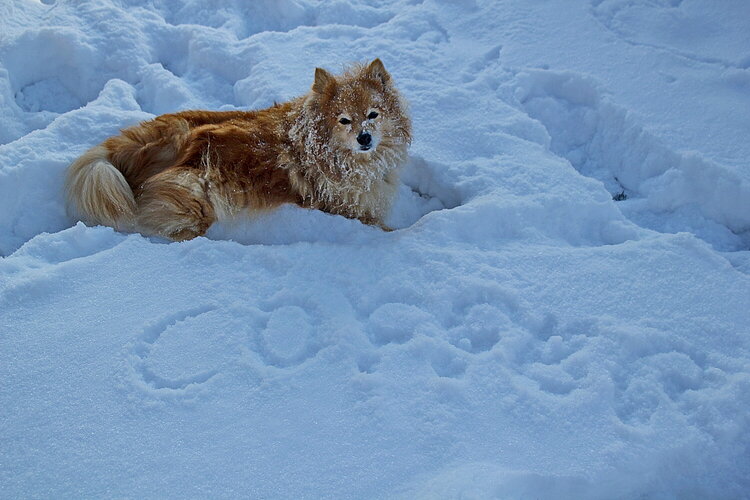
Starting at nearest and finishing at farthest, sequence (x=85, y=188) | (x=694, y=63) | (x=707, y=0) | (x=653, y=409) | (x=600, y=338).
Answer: (x=653, y=409)
(x=600, y=338)
(x=85, y=188)
(x=694, y=63)
(x=707, y=0)

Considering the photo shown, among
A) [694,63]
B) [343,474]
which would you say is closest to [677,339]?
[343,474]

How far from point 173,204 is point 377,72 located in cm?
131

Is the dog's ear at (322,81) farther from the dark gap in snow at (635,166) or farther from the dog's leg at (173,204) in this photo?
the dark gap in snow at (635,166)

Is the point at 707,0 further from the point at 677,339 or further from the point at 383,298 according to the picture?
the point at 383,298

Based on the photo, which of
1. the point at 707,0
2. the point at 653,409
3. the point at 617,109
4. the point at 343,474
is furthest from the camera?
the point at 707,0

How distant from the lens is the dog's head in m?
3.03

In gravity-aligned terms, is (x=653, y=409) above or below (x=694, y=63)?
below

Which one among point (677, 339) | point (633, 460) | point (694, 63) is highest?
point (694, 63)

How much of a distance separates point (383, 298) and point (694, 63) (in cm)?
298

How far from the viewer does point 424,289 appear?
8.86ft

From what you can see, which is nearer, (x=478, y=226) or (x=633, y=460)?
(x=633, y=460)

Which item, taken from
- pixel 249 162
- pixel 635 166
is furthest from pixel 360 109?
pixel 635 166

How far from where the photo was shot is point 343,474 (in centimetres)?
199

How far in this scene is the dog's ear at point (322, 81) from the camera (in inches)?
120
